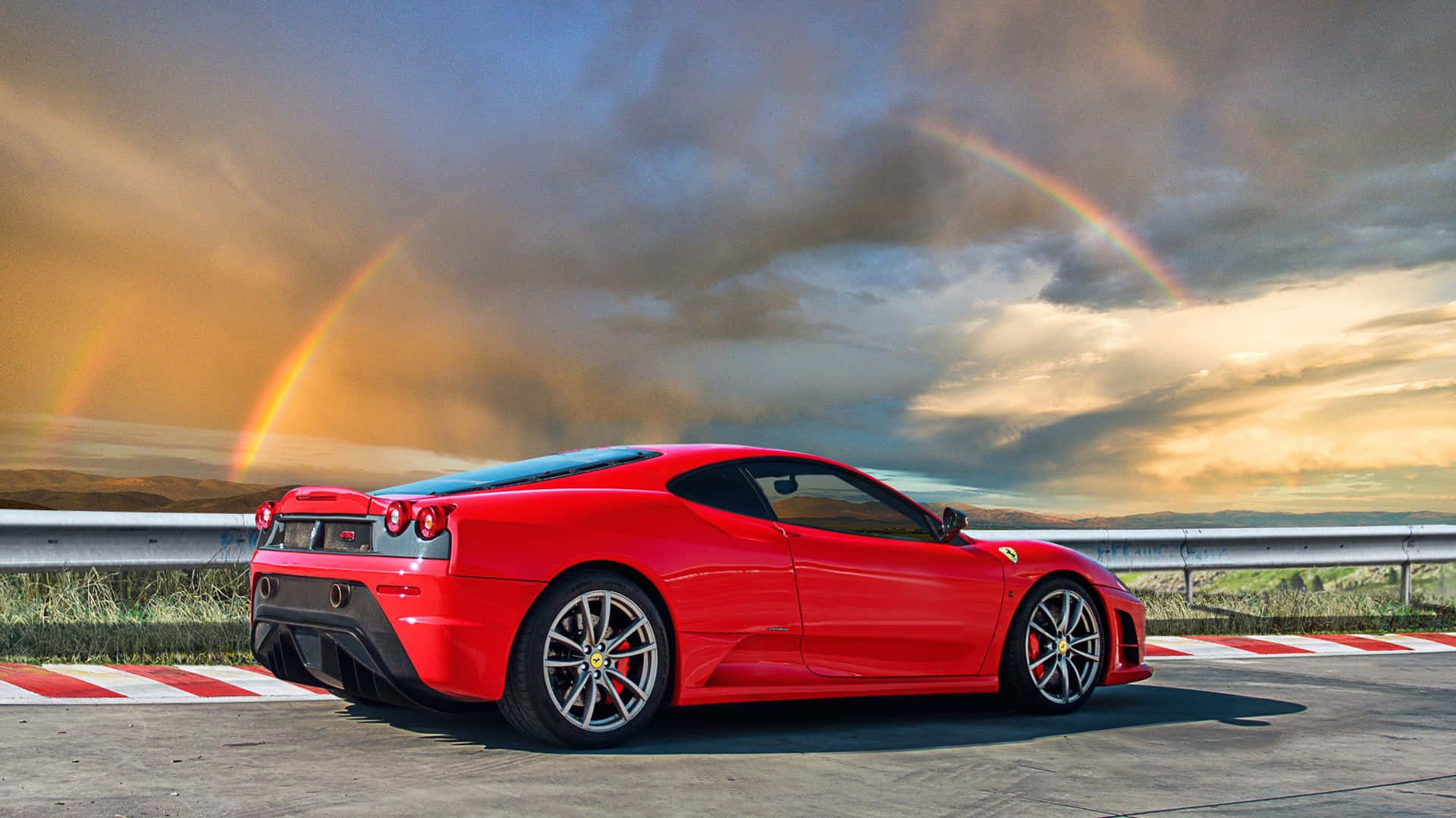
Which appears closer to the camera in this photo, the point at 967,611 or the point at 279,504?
the point at 279,504

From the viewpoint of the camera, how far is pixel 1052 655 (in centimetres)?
674

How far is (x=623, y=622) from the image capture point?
5.29 metres

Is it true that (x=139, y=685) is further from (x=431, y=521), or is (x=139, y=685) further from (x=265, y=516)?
(x=431, y=521)

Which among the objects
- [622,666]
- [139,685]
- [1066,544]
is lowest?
[139,685]

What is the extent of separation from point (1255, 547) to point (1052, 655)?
272 inches

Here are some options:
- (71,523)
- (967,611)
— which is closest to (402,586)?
(967,611)

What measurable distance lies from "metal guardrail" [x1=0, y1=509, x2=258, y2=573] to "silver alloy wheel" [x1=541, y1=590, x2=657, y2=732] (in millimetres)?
4340

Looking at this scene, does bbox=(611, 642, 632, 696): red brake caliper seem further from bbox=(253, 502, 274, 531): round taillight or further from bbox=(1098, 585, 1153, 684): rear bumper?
bbox=(1098, 585, 1153, 684): rear bumper

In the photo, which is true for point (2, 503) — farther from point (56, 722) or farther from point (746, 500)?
point (746, 500)

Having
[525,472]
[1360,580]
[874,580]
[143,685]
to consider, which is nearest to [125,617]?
[143,685]

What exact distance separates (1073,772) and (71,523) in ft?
20.2

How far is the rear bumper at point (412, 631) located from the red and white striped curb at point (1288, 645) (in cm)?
605

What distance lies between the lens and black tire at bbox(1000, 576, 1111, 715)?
21.6ft

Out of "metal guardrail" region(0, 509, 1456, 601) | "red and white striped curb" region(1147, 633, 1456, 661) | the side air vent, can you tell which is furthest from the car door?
"red and white striped curb" region(1147, 633, 1456, 661)
